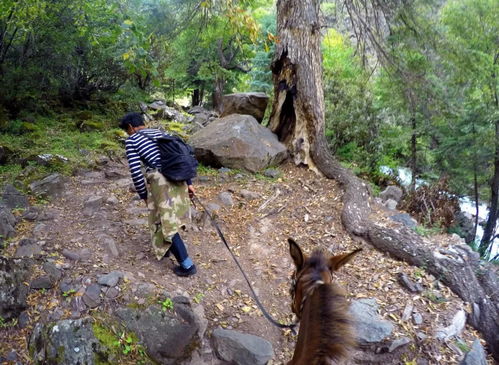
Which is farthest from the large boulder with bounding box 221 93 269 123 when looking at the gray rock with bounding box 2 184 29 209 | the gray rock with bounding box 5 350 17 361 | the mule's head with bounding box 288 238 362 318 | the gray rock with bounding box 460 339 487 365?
the mule's head with bounding box 288 238 362 318

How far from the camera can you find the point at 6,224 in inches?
192

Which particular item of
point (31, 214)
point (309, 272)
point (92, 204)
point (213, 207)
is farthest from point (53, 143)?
point (309, 272)

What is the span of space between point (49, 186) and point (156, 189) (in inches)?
111

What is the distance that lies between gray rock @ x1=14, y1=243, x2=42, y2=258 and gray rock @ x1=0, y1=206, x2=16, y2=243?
37cm

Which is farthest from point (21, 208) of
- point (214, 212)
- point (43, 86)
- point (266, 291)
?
point (43, 86)

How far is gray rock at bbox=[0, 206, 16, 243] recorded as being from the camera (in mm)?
4764

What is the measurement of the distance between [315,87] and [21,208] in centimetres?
608

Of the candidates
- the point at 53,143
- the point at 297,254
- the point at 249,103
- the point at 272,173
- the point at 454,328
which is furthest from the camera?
the point at 249,103

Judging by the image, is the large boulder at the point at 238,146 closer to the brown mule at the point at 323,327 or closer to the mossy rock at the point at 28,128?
the mossy rock at the point at 28,128

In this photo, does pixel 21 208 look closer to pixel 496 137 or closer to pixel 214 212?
pixel 214 212

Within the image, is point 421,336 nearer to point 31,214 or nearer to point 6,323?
point 6,323

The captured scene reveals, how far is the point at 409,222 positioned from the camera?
6.31 metres

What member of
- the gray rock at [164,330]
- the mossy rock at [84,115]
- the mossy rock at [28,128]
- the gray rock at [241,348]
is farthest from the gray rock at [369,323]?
the mossy rock at [84,115]

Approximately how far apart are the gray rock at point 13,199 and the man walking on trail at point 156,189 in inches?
92.2
